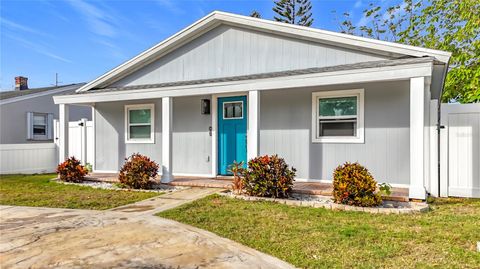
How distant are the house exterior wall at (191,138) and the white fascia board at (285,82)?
1174mm

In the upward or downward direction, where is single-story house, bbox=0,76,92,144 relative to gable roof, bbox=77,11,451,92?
downward

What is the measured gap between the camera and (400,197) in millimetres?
6039

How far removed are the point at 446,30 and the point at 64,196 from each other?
49.8 feet

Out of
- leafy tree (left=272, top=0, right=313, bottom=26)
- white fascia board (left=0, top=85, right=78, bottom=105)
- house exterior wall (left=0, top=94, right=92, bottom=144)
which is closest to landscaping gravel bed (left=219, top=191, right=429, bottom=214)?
house exterior wall (left=0, top=94, right=92, bottom=144)

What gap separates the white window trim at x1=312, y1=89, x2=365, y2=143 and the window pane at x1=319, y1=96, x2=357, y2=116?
10 centimetres

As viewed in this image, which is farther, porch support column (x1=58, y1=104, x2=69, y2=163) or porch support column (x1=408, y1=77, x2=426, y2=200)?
porch support column (x1=58, y1=104, x2=69, y2=163)

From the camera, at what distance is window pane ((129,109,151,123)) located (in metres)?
10.1

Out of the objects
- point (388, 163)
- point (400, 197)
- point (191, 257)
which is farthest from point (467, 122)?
point (191, 257)

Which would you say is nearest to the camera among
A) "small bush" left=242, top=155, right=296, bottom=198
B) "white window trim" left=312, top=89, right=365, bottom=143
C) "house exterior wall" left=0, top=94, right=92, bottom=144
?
"small bush" left=242, top=155, right=296, bottom=198

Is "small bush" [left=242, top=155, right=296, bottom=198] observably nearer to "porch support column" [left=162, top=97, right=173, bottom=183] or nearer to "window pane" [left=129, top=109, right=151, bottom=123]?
"porch support column" [left=162, top=97, right=173, bottom=183]

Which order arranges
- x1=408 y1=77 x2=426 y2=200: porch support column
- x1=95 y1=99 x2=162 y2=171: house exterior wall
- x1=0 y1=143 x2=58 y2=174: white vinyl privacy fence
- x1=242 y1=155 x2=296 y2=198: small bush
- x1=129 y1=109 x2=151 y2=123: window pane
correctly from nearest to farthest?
x1=408 y1=77 x2=426 y2=200: porch support column < x1=242 y1=155 x2=296 y2=198: small bush < x1=129 y1=109 x2=151 y2=123: window pane < x1=95 y1=99 x2=162 y2=171: house exterior wall < x1=0 y1=143 x2=58 y2=174: white vinyl privacy fence

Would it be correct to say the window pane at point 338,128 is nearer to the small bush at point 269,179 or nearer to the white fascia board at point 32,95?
the small bush at point 269,179

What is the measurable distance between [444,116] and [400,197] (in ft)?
6.95

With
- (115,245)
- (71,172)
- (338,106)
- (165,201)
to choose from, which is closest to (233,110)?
(338,106)
